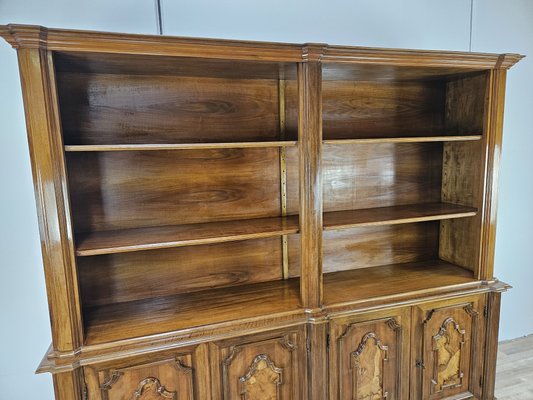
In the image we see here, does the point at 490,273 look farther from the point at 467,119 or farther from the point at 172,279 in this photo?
the point at 172,279

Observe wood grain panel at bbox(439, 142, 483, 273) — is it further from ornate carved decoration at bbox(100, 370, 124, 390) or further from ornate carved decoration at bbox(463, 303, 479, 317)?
ornate carved decoration at bbox(100, 370, 124, 390)

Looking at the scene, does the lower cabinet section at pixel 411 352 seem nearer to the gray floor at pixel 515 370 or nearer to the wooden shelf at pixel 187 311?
the wooden shelf at pixel 187 311

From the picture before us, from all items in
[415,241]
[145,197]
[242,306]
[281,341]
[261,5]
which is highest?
[261,5]

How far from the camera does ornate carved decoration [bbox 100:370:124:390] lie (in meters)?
1.51

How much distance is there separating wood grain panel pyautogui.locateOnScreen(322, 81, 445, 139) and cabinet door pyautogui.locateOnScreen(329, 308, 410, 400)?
1.06 metres

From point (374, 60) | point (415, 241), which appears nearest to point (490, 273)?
point (415, 241)

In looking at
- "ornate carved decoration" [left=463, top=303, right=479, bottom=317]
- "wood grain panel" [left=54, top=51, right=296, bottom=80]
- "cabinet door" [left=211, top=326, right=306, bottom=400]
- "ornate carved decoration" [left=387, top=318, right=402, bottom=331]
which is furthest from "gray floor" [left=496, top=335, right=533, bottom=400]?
"wood grain panel" [left=54, top=51, right=296, bottom=80]

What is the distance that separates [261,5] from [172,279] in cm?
167

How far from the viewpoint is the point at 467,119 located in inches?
82.8

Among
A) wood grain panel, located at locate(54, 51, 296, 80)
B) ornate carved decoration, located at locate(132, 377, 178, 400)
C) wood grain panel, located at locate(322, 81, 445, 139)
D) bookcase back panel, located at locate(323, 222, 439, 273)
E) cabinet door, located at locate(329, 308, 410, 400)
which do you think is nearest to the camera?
wood grain panel, located at locate(54, 51, 296, 80)

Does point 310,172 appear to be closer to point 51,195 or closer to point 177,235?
point 177,235

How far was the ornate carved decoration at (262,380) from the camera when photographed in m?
1.70

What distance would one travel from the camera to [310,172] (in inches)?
65.5

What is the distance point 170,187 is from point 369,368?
4.74 ft
